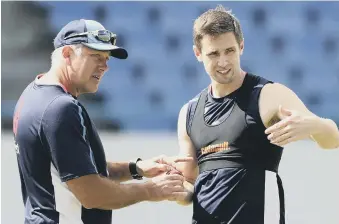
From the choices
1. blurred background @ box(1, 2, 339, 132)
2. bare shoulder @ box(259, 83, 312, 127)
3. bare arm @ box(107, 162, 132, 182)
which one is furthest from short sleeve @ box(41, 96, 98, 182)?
blurred background @ box(1, 2, 339, 132)

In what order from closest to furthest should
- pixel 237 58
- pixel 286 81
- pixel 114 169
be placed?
1. pixel 237 58
2. pixel 114 169
3. pixel 286 81

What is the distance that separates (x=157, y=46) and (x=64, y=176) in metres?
5.14

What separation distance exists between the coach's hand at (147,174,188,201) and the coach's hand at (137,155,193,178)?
0.12m

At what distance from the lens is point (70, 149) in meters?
2.89

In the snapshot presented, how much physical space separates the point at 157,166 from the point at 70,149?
0.61m

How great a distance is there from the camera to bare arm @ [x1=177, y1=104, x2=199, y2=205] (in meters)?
3.19

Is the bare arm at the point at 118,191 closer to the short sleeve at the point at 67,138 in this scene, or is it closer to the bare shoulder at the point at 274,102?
the short sleeve at the point at 67,138

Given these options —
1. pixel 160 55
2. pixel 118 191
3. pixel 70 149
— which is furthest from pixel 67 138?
pixel 160 55

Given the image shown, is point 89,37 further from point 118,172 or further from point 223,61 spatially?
point 118,172

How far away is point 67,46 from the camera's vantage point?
311 cm

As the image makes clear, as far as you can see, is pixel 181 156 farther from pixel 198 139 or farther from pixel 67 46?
pixel 67 46

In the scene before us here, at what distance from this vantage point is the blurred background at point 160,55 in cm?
756

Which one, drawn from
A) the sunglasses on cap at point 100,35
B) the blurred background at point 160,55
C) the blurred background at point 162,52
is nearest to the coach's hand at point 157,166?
the sunglasses on cap at point 100,35

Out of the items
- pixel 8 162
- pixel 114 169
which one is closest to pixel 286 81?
pixel 8 162
